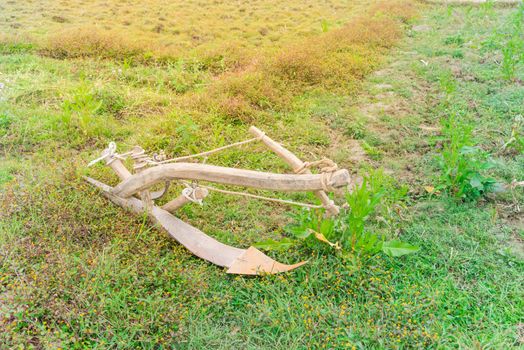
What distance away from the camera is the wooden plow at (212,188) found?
2.47m

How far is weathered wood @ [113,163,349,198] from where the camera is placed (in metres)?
2.39

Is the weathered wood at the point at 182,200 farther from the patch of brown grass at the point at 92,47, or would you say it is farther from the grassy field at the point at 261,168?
the patch of brown grass at the point at 92,47

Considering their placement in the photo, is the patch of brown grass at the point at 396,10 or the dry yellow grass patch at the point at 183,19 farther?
the patch of brown grass at the point at 396,10

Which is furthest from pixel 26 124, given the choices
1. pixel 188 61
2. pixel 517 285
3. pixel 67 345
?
pixel 517 285

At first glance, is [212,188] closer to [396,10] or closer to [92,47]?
[92,47]

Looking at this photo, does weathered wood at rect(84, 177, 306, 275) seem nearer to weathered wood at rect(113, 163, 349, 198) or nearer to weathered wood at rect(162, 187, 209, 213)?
weathered wood at rect(162, 187, 209, 213)

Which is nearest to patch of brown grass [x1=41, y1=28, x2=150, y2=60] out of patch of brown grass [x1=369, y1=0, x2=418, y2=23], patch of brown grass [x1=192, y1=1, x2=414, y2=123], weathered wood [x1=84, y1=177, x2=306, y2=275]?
patch of brown grass [x1=192, y1=1, x2=414, y2=123]

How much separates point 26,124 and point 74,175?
136cm

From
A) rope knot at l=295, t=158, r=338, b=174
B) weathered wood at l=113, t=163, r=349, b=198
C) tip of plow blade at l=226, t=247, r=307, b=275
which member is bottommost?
tip of plow blade at l=226, t=247, r=307, b=275

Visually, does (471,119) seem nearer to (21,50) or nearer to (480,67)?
(480,67)

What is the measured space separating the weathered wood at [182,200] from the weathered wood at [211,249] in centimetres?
4

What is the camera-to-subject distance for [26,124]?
14.5ft

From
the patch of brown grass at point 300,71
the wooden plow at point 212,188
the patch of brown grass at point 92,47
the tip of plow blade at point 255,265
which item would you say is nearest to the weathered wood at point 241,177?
the wooden plow at point 212,188

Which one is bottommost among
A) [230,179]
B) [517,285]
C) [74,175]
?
[517,285]
